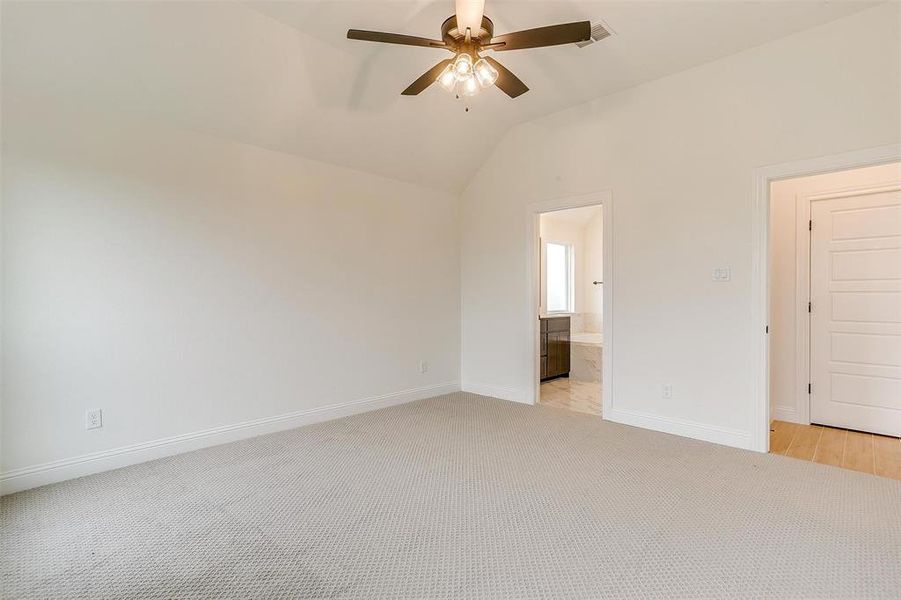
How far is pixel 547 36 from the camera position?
215cm

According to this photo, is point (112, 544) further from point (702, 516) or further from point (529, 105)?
point (529, 105)

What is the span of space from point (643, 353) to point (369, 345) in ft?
8.65

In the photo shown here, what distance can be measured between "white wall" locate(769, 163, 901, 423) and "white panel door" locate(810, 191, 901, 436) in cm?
8

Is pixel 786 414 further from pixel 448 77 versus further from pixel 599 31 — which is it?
pixel 448 77

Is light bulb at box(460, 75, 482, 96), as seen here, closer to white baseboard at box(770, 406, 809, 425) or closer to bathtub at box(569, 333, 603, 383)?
white baseboard at box(770, 406, 809, 425)

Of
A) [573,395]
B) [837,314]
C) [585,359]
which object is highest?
[837,314]

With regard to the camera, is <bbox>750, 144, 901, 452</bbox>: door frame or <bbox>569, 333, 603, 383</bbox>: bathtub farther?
<bbox>569, 333, 603, 383</bbox>: bathtub

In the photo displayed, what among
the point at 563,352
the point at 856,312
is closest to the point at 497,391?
the point at 563,352

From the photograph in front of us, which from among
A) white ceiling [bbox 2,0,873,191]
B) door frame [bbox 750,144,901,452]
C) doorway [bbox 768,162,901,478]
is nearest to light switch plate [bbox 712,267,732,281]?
door frame [bbox 750,144,901,452]

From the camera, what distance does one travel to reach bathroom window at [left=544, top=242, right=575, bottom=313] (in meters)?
7.11

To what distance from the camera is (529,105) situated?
409 cm

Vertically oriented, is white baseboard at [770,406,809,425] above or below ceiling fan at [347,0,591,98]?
below

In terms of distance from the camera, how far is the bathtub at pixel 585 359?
Result: 5.86 metres

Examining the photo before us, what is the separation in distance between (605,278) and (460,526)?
2.63 meters
